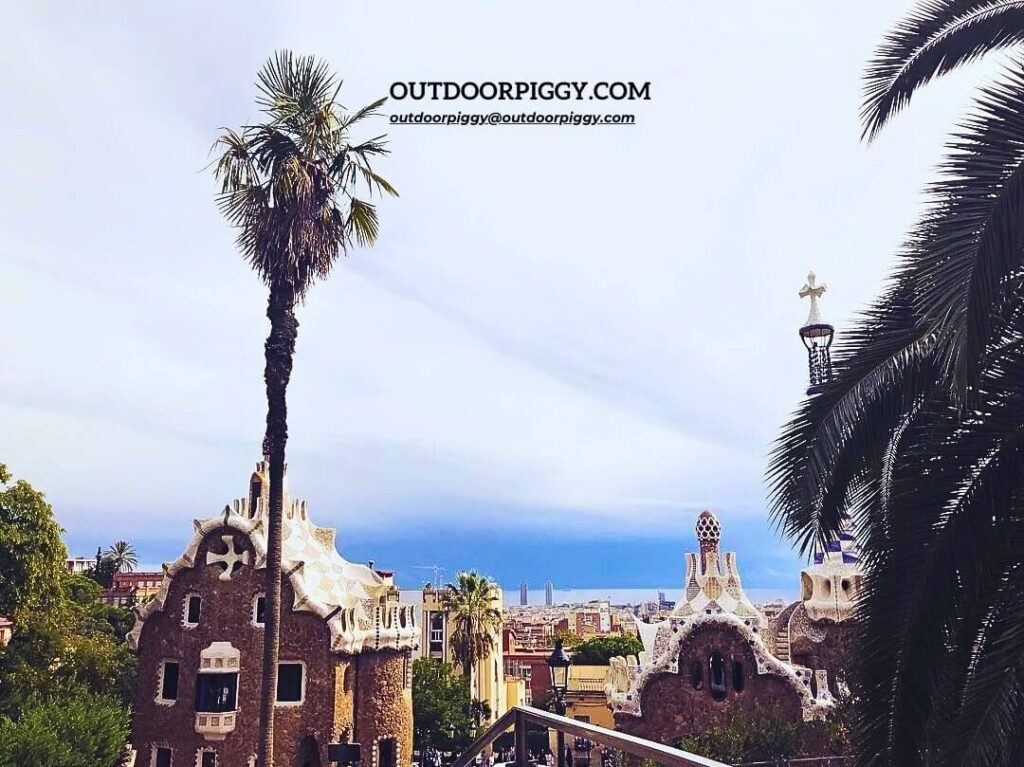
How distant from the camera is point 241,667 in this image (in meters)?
22.0

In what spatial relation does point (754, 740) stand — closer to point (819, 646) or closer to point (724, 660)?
point (724, 660)

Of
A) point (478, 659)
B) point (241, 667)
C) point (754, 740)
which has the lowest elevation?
point (754, 740)

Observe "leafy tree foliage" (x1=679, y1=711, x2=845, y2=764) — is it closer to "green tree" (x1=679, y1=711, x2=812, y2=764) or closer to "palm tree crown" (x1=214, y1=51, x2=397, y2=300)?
"green tree" (x1=679, y1=711, x2=812, y2=764)

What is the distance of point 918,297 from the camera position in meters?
5.01

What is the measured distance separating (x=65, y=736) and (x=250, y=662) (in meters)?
5.16

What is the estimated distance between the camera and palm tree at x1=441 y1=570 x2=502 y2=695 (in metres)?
35.3

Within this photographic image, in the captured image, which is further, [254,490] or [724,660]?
[254,490]

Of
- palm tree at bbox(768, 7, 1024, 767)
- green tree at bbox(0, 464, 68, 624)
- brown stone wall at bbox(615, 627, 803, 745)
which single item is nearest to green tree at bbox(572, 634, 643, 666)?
brown stone wall at bbox(615, 627, 803, 745)

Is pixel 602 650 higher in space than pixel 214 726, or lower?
higher

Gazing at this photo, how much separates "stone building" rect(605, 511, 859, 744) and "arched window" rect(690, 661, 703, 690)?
0.07 ft

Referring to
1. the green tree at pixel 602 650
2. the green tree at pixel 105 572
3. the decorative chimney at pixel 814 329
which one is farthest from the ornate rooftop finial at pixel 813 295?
the green tree at pixel 105 572

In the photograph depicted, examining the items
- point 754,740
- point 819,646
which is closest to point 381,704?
point 754,740

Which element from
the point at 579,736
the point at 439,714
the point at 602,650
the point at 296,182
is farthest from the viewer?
the point at 602,650

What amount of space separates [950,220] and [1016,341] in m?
1.25
